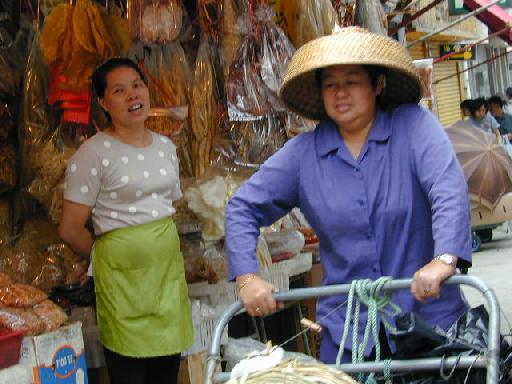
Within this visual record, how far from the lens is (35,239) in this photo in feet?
16.4

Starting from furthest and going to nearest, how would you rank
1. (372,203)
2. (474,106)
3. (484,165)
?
(474,106)
(484,165)
(372,203)

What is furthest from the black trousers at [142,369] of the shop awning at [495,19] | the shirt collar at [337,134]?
the shop awning at [495,19]

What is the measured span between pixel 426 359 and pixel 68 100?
120 inches

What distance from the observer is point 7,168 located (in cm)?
515

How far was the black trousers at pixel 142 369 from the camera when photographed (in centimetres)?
411

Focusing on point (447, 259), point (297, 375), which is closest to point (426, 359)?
point (447, 259)

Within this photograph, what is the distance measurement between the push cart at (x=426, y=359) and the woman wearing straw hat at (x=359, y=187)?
0.15m

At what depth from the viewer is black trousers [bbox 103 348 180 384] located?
13.5 ft

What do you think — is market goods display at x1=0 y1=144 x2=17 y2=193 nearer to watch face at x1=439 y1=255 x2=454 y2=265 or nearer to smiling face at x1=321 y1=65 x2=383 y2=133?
smiling face at x1=321 y1=65 x2=383 y2=133

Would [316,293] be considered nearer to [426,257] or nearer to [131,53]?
[426,257]

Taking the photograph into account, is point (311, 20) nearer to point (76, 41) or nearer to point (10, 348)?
point (76, 41)

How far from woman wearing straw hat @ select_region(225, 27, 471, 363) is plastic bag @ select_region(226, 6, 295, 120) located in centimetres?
226

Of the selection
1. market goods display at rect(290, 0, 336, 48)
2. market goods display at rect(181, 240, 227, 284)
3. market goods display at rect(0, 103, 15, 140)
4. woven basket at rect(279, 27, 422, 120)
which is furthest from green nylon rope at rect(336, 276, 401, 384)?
market goods display at rect(290, 0, 336, 48)

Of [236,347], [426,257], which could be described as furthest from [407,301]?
[236,347]
